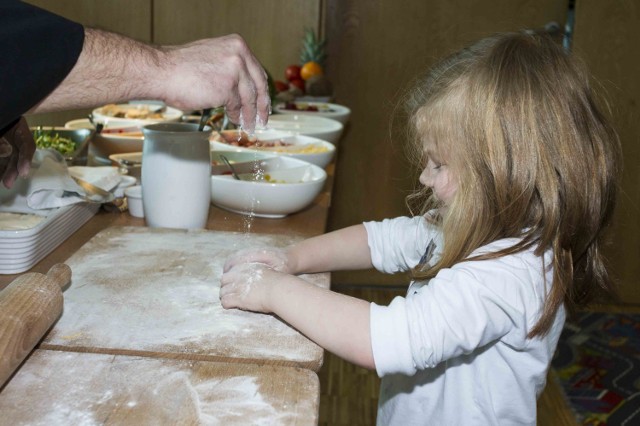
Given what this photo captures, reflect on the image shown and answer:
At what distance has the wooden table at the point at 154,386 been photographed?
2.67 ft

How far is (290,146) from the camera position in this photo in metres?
2.09

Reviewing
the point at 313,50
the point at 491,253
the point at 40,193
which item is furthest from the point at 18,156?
the point at 313,50

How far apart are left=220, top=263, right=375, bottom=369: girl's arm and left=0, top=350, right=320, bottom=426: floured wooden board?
11cm

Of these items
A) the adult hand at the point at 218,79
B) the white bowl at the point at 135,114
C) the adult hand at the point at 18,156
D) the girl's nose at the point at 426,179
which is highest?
the adult hand at the point at 218,79

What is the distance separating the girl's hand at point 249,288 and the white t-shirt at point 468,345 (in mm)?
155

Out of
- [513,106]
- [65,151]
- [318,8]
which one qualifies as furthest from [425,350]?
[318,8]

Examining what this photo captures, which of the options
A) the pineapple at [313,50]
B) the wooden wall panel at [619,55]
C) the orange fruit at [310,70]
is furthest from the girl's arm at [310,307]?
the wooden wall panel at [619,55]

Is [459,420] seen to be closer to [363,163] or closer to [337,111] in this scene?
[337,111]

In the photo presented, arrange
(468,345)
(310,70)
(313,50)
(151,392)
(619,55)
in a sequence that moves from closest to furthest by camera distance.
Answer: (151,392) → (468,345) → (310,70) → (313,50) → (619,55)

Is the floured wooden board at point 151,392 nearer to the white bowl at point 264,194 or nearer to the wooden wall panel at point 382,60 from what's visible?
the white bowl at point 264,194

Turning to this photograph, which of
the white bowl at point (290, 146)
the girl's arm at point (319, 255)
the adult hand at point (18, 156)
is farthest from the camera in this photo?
the white bowl at point (290, 146)

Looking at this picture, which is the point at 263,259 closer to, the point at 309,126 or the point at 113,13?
the point at 309,126

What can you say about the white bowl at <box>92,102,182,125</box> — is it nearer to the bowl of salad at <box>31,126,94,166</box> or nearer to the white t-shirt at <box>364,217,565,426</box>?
the bowl of salad at <box>31,126,94,166</box>

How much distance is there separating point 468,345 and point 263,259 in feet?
1.21
